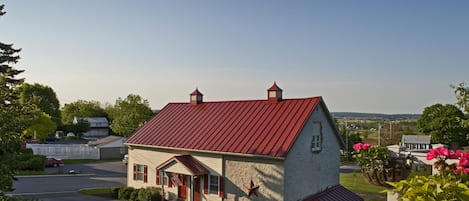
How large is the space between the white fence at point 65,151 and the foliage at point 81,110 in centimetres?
5125

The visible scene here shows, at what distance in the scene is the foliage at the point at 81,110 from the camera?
337 ft

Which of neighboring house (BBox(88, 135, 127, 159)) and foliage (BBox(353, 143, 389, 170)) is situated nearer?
foliage (BBox(353, 143, 389, 170))

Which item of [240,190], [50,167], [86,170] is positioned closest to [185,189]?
[240,190]

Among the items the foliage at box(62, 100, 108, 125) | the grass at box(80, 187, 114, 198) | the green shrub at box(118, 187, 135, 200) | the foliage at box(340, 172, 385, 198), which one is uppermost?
the foliage at box(62, 100, 108, 125)

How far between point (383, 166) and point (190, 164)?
15.2 meters

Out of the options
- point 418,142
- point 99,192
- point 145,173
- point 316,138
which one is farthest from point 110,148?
point 418,142

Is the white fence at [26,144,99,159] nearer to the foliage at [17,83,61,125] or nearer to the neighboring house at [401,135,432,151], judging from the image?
the foliage at [17,83,61,125]

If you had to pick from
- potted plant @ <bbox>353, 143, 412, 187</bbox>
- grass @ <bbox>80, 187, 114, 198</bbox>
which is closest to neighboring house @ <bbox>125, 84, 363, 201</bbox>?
grass @ <bbox>80, 187, 114, 198</bbox>

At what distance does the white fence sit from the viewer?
167ft

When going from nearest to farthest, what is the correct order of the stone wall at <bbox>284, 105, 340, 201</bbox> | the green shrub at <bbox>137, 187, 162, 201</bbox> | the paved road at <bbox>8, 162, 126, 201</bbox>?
the stone wall at <bbox>284, 105, 340, 201</bbox>
the green shrub at <bbox>137, 187, 162, 201</bbox>
the paved road at <bbox>8, 162, 126, 201</bbox>

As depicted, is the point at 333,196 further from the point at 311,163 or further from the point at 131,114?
the point at 131,114

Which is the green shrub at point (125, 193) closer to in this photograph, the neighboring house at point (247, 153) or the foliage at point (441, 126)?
the neighboring house at point (247, 153)

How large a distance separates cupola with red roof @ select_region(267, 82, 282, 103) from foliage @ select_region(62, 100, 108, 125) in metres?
88.0

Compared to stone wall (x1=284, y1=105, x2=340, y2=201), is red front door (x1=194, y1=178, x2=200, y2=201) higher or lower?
lower
